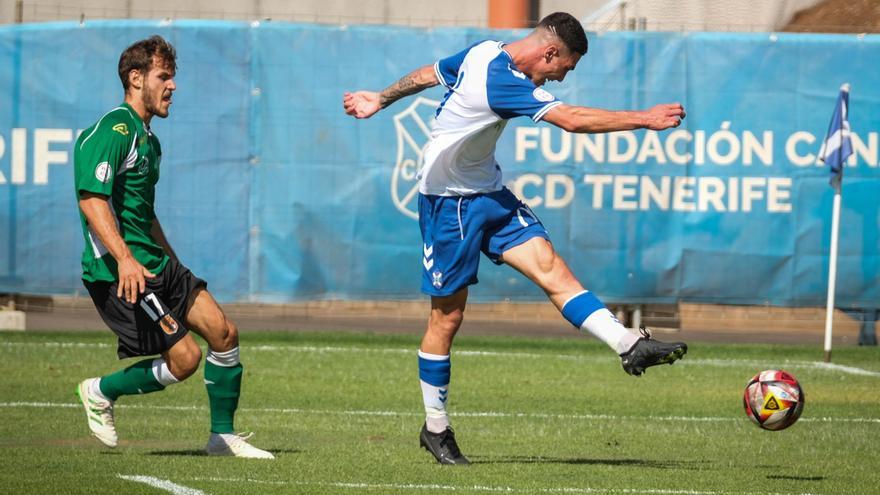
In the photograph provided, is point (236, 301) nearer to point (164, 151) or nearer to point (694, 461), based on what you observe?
point (164, 151)

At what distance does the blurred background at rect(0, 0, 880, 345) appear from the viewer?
16578mm

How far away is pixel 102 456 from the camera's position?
28.4 feet

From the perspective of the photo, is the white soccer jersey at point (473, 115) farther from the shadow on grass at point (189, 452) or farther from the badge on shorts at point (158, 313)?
the shadow on grass at point (189, 452)

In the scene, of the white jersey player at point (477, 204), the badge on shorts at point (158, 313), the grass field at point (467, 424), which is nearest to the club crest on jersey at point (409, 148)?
the grass field at point (467, 424)

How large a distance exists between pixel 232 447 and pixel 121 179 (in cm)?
164

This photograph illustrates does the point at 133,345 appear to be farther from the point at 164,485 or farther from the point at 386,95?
the point at 386,95

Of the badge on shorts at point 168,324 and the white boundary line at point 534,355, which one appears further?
the white boundary line at point 534,355

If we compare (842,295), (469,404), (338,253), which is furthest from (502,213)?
(842,295)

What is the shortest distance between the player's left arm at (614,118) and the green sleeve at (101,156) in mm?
2270

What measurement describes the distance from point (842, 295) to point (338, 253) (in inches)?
216

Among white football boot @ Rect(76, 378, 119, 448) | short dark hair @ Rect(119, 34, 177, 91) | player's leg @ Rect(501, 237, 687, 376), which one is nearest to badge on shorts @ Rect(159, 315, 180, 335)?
white football boot @ Rect(76, 378, 119, 448)

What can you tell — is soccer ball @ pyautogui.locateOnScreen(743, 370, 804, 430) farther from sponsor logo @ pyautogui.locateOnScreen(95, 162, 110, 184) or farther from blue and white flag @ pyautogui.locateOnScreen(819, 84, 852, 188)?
blue and white flag @ pyautogui.locateOnScreen(819, 84, 852, 188)

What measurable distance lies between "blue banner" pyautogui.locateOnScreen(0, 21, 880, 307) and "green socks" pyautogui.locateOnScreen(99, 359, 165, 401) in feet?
25.7

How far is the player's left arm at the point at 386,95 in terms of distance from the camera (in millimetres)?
9062
